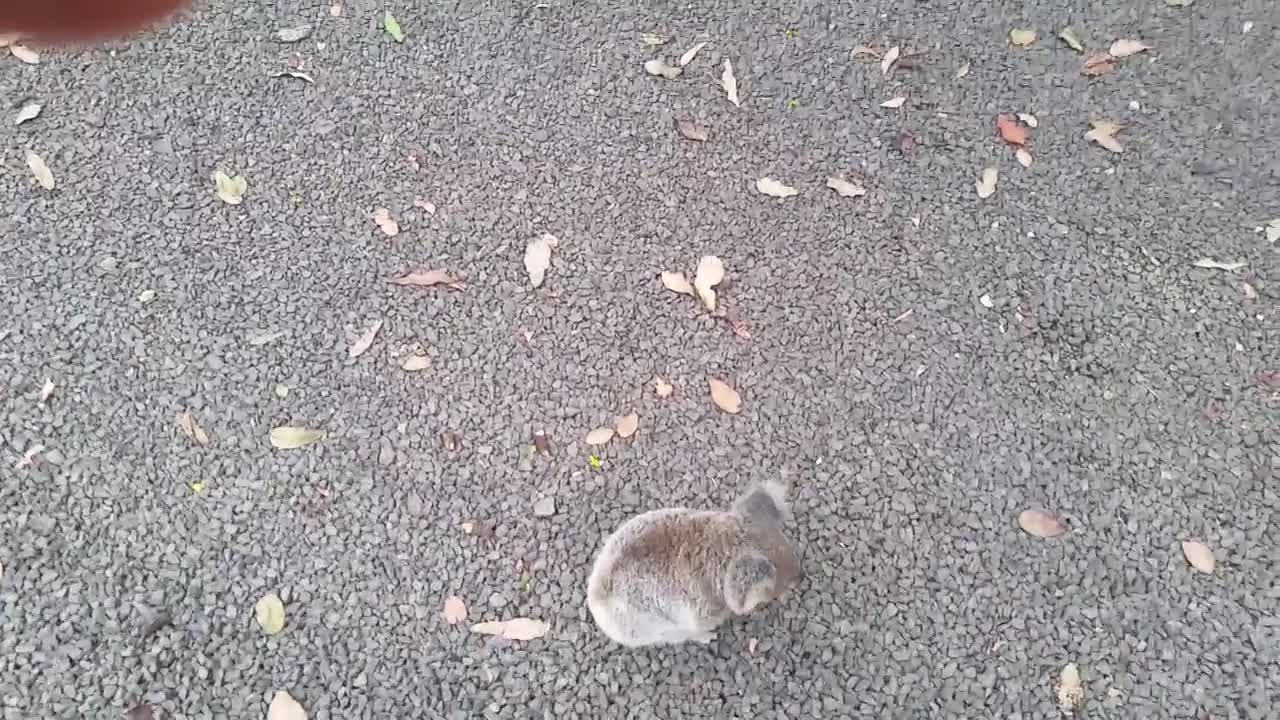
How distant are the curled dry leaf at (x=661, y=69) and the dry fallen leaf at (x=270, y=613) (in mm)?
2660

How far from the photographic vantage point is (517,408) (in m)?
3.28

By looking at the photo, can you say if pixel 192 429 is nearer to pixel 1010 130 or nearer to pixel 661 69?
pixel 661 69

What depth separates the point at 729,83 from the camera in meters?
4.21

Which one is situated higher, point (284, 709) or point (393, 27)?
point (393, 27)

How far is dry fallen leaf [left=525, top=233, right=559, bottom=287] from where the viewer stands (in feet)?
11.8

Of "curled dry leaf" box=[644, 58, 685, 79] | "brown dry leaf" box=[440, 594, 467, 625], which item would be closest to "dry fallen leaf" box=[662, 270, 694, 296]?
"curled dry leaf" box=[644, 58, 685, 79]

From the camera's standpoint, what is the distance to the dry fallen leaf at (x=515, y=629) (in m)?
2.85

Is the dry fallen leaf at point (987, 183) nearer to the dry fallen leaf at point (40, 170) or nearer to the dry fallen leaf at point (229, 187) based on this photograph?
the dry fallen leaf at point (229, 187)

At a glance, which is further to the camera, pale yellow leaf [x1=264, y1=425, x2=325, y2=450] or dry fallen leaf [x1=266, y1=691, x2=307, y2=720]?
pale yellow leaf [x1=264, y1=425, x2=325, y2=450]

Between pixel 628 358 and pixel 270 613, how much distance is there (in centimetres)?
142

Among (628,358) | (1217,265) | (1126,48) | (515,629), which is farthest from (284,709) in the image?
(1126,48)

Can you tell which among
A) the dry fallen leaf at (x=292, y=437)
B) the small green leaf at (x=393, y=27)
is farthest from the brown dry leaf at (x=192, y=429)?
the small green leaf at (x=393, y=27)

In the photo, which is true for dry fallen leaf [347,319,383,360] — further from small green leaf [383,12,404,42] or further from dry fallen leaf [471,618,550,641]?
small green leaf [383,12,404,42]

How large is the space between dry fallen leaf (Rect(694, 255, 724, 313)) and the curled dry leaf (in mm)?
1024
